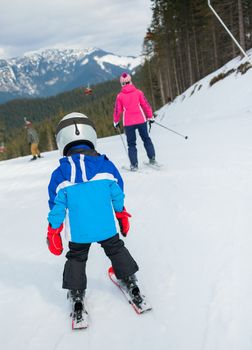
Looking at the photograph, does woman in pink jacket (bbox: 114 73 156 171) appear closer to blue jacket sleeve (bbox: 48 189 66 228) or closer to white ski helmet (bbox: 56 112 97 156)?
white ski helmet (bbox: 56 112 97 156)

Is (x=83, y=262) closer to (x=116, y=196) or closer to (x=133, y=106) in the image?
(x=116, y=196)

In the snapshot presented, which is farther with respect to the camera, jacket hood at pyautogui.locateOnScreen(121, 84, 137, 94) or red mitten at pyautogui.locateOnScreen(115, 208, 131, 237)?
jacket hood at pyautogui.locateOnScreen(121, 84, 137, 94)

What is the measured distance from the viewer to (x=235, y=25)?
31.7 metres

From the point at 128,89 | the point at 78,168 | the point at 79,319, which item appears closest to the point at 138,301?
the point at 79,319

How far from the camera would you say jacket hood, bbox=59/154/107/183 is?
9.30 ft

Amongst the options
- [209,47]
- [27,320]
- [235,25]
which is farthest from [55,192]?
[209,47]

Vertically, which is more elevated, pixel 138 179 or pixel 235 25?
pixel 235 25

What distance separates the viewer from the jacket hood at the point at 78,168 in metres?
2.83

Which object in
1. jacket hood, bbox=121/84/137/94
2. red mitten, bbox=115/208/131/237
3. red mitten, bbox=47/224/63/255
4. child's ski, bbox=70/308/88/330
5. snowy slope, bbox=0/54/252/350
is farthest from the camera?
jacket hood, bbox=121/84/137/94

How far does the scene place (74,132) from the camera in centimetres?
293

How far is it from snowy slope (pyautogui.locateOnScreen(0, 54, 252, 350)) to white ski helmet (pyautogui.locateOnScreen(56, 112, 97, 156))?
153 cm

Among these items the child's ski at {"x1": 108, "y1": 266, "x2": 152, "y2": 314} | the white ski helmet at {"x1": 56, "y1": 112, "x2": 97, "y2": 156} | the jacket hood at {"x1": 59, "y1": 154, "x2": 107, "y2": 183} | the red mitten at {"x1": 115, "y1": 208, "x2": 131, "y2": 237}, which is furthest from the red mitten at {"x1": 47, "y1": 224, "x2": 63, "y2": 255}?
the child's ski at {"x1": 108, "y1": 266, "x2": 152, "y2": 314}

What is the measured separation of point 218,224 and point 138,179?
3223mm

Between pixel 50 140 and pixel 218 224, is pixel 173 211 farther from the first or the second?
pixel 50 140
